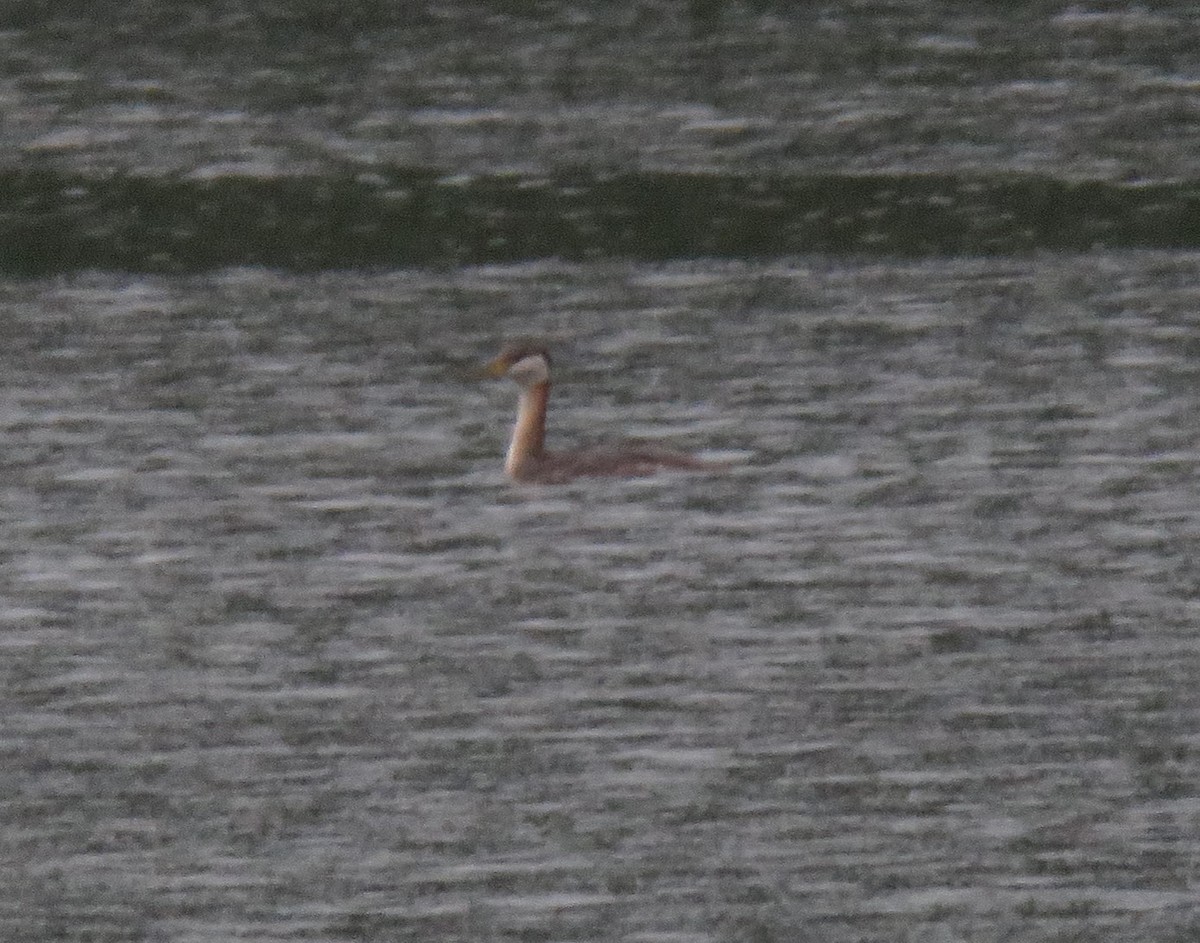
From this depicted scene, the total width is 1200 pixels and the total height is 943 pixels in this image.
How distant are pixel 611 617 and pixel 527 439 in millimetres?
2278

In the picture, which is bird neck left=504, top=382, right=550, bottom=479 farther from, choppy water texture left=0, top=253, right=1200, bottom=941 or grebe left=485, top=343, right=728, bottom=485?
choppy water texture left=0, top=253, right=1200, bottom=941

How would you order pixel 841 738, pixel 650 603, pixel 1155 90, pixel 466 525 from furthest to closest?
pixel 1155 90, pixel 466 525, pixel 650 603, pixel 841 738

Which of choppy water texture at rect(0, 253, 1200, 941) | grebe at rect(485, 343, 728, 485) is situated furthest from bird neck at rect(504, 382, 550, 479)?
choppy water texture at rect(0, 253, 1200, 941)

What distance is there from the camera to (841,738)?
12.6 metres

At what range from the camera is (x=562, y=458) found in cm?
1617

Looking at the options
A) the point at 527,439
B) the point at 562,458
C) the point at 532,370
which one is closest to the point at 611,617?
the point at 562,458

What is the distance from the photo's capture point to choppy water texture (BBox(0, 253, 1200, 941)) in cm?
1139

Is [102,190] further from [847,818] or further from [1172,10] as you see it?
[847,818]

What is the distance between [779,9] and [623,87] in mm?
3466

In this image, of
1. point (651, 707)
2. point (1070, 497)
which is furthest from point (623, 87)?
point (651, 707)

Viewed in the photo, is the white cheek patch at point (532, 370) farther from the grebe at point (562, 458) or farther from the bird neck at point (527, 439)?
the bird neck at point (527, 439)

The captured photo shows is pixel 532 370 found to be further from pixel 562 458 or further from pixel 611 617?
pixel 611 617

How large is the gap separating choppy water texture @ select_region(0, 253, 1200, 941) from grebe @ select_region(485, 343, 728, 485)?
14 cm

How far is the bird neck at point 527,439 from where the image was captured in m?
16.2
